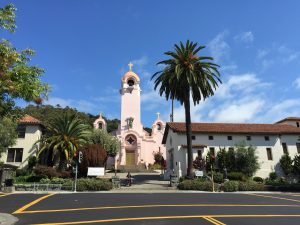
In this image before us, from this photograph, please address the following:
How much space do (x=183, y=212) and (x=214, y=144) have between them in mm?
27150

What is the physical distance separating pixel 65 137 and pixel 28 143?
7403mm

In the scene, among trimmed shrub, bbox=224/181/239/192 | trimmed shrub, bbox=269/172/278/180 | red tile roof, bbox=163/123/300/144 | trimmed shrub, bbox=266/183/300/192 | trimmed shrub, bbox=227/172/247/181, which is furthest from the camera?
red tile roof, bbox=163/123/300/144

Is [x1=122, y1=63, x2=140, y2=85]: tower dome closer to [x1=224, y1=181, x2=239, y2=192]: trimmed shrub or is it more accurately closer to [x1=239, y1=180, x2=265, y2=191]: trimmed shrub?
[x1=224, y1=181, x2=239, y2=192]: trimmed shrub

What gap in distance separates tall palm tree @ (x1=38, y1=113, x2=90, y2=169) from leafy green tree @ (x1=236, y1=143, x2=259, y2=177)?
19324 millimetres

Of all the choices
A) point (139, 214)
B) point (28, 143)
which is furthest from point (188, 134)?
point (139, 214)

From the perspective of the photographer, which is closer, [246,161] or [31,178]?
[31,178]

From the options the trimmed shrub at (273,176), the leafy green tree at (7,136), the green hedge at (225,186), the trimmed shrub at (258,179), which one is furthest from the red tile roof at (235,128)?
the leafy green tree at (7,136)

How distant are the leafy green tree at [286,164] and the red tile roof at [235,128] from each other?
3.67m

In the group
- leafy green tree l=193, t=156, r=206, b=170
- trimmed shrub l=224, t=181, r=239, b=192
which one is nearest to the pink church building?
leafy green tree l=193, t=156, r=206, b=170

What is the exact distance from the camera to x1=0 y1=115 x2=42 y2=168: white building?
128 ft

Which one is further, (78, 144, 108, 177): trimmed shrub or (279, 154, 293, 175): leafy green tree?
(279, 154, 293, 175): leafy green tree

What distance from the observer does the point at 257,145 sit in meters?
40.6

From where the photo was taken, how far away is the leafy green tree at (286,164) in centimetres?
3881

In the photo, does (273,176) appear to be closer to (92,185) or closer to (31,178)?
(92,185)
